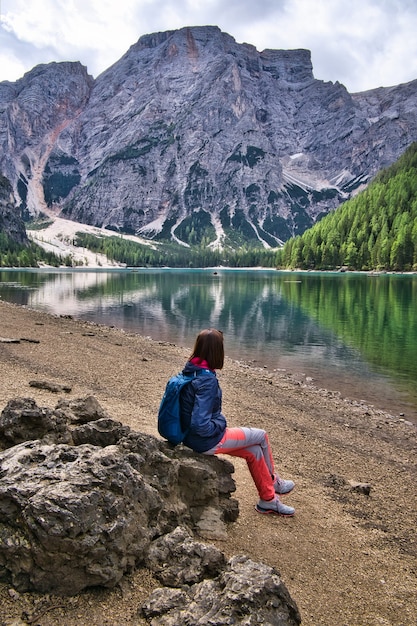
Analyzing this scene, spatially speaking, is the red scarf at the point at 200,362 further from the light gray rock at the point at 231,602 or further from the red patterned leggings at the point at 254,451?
the light gray rock at the point at 231,602

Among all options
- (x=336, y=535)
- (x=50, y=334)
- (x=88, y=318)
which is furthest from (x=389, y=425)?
(x=88, y=318)

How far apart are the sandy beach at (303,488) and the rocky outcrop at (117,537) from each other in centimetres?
25

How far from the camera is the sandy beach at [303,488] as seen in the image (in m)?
5.62

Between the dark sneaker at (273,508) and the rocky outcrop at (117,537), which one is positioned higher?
the rocky outcrop at (117,537)

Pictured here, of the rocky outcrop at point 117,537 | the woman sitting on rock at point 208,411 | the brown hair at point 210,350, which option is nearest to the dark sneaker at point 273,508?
the woman sitting on rock at point 208,411

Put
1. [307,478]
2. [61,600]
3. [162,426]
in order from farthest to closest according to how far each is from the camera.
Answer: [307,478], [162,426], [61,600]

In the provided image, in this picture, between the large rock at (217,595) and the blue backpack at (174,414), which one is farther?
the blue backpack at (174,414)

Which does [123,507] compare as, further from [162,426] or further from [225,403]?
[225,403]

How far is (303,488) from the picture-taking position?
9.91 m

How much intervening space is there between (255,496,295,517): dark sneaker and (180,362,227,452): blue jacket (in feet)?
5.83

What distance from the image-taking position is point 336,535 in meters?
7.96

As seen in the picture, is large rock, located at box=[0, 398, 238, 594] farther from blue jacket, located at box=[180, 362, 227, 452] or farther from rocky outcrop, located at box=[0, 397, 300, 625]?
blue jacket, located at box=[180, 362, 227, 452]

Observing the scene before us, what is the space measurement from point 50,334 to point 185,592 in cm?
2562

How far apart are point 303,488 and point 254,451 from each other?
2.60 metres
